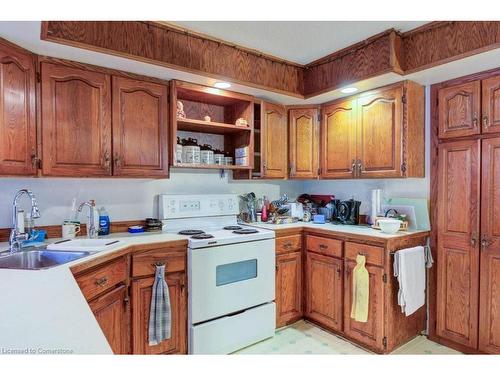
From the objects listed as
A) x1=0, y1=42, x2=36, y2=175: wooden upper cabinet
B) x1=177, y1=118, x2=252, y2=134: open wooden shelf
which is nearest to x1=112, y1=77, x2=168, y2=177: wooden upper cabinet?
x1=177, y1=118, x2=252, y2=134: open wooden shelf

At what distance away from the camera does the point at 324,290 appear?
2.55 metres

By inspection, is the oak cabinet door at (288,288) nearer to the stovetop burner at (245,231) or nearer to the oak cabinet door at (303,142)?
the stovetop burner at (245,231)

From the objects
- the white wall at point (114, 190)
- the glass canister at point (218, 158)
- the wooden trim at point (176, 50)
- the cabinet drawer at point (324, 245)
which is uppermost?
the wooden trim at point (176, 50)

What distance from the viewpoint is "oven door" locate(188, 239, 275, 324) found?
2057mm

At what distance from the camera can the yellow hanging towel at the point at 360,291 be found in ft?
7.31

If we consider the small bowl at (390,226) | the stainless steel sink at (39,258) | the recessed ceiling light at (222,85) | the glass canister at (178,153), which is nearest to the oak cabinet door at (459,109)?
the small bowl at (390,226)

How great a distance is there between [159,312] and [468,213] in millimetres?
2258

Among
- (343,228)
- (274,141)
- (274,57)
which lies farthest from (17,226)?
(343,228)

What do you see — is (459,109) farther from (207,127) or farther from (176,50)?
(176,50)

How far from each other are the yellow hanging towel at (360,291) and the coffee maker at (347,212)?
525 mm

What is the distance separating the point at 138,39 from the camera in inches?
74.4

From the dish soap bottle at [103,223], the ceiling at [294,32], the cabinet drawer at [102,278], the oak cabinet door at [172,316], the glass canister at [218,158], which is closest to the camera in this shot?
the cabinet drawer at [102,278]
